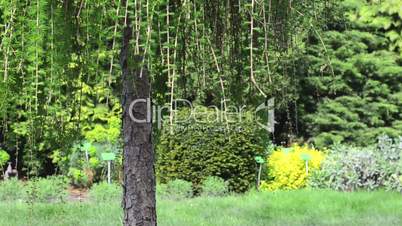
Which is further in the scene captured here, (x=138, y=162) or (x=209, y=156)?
(x=209, y=156)

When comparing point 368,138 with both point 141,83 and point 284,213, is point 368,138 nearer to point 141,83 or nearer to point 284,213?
point 284,213

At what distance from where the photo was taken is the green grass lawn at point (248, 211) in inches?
177

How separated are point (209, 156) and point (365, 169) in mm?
1676

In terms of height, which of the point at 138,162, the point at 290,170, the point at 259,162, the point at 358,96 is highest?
the point at 358,96

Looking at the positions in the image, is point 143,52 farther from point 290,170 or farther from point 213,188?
point 290,170

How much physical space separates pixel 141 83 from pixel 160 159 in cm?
494

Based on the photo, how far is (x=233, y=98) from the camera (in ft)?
5.53

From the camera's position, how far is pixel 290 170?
7.12m

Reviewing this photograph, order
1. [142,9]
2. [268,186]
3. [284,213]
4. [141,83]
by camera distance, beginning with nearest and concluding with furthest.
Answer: [142,9] < [141,83] < [284,213] < [268,186]

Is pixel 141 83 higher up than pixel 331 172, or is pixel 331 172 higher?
pixel 141 83

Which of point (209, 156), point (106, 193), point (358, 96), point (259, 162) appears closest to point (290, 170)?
point (259, 162)

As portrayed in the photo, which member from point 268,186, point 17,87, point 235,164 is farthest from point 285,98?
point 268,186

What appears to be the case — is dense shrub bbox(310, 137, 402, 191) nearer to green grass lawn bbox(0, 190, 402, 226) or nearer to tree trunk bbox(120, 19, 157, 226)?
green grass lawn bbox(0, 190, 402, 226)

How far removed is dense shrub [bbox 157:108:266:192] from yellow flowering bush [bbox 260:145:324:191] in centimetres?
48
